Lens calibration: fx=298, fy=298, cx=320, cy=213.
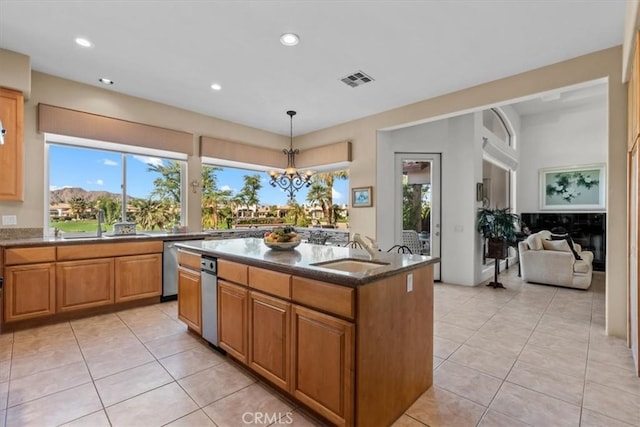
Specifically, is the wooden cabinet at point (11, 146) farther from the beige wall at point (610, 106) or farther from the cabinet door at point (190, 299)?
the beige wall at point (610, 106)

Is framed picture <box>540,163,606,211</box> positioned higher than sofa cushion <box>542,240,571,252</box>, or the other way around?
framed picture <box>540,163,606,211</box>

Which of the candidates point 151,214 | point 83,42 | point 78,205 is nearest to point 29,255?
point 78,205

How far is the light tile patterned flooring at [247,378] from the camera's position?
188cm

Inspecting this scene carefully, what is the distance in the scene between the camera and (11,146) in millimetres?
3293

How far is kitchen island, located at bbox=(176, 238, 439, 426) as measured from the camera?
5.35ft

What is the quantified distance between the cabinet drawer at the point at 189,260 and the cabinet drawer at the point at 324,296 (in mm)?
1463

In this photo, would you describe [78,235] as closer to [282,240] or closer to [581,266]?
[282,240]

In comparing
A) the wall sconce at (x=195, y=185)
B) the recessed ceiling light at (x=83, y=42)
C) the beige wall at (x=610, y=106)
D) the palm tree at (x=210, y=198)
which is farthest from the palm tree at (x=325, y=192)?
the recessed ceiling light at (x=83, y=42)

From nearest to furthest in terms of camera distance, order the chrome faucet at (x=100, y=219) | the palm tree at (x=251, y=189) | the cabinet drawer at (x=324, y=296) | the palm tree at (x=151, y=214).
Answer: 1. the cabinet drawer at (x=324, y=296)
2. the chrome faucet at (x=100, y=219)
3. the palm tree at (x=151, y=214)
4. the palm tree at (x=251, y=189)

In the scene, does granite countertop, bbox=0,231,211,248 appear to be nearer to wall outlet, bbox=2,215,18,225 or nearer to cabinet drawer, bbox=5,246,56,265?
cabinet drawer, bbox=5,246,56,265

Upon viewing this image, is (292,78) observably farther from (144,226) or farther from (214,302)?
(144,226)

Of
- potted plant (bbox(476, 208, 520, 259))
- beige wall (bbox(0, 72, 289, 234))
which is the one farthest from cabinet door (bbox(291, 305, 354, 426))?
potted plant (bbox(476, 208, 520, 259))

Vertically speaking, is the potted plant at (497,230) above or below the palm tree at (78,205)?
below

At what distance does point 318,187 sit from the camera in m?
6.34
